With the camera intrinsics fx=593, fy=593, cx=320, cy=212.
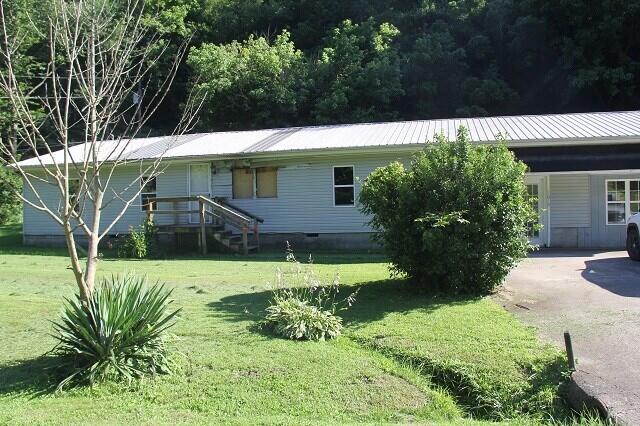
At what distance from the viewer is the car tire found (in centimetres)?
1354

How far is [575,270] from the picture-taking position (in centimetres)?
1255

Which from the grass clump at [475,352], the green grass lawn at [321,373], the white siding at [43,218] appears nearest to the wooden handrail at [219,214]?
the white siding at [43,218]

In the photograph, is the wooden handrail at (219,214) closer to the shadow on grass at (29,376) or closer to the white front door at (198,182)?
the white front door at (198,182)

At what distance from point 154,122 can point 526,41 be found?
86.3 feet

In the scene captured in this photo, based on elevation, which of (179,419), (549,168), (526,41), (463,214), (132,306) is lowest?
(179,419)

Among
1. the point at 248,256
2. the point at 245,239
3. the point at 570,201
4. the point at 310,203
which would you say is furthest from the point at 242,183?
the point at 570,201

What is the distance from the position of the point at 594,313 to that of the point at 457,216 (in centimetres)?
239

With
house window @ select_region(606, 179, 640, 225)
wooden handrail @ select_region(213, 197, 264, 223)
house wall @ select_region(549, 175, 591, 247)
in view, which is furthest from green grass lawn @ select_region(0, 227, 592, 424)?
wooden handrail @ select_region(213, 197, 264, 223)

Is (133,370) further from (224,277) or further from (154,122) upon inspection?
(154,122)

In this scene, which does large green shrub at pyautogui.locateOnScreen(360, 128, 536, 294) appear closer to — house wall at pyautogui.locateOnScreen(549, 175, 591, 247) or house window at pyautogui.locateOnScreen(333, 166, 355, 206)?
house wall at pyautogui.locateOnScreen(549, 175, 591, 247)

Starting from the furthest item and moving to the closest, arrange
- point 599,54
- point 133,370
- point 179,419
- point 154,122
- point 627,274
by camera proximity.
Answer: point 154,122 < point 599,54 < point 627,274 < point 133,370 < point 179,419

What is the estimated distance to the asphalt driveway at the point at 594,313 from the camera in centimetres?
588

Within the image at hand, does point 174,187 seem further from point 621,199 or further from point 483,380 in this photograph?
point 483,380

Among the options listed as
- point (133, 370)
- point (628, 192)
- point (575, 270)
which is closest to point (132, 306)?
point (133, 370)
